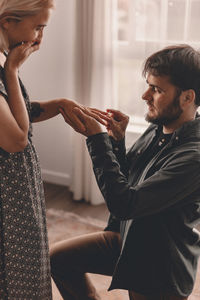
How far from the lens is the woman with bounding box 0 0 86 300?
111cm

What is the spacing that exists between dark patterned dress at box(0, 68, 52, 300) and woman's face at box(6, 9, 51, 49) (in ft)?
0.34

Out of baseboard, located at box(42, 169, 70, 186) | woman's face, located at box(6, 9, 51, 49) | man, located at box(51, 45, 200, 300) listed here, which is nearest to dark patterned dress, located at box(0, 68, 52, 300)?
woman's face, located at box(6, 9, 51, 49)

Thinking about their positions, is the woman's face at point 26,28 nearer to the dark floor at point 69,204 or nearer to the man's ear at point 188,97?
the man's ear at point 188,97

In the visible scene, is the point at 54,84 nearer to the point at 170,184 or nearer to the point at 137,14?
the point at 137,14

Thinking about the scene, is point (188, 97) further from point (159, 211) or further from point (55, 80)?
point (55, 80)

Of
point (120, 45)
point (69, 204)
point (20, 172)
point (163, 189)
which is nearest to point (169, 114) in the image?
point (163, 189)

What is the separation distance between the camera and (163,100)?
142 centimetres

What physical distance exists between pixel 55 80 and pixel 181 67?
6.35 ft

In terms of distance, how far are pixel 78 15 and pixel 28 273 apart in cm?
195

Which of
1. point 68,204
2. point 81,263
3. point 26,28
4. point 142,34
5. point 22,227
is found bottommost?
point 68,204

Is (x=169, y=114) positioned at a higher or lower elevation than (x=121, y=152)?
higher

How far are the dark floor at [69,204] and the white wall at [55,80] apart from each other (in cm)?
14

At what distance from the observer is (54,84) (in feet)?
10.5

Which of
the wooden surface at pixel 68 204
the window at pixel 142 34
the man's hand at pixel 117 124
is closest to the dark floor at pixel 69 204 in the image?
the wooden surface at pixel 68 204
